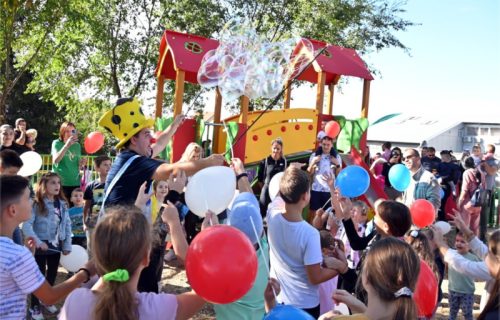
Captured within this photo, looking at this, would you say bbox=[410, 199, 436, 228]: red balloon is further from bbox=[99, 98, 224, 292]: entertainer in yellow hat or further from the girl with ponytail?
the girl with ponytail

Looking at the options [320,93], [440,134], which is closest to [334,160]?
[320,93]

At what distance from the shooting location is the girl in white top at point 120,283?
172 cm

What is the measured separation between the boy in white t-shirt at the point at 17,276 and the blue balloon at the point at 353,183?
367cm

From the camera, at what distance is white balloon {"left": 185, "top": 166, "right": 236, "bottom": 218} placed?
9.20ft

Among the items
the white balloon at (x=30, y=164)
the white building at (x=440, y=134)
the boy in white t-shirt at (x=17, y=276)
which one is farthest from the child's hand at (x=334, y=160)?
the white building at (x=440, y=134)

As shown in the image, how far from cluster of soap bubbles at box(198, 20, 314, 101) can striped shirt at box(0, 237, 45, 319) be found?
8.50ft

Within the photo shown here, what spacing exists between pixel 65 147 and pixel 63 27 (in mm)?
10325

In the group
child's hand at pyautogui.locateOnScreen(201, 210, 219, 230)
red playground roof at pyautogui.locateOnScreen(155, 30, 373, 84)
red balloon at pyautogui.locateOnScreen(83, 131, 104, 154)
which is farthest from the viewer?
red playground roof at pyautogui.locateOnScreen(155, 30, 373, 84)

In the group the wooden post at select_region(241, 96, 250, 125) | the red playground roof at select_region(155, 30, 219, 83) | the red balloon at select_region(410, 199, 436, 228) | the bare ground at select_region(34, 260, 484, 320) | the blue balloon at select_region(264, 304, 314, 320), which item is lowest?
the bare ground at select_region(34, 260, 484, 320)

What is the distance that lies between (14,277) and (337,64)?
30.5 feet

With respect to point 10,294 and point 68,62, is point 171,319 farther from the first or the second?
point 68,62

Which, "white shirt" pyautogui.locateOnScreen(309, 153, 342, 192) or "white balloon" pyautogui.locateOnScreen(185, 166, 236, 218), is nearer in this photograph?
"white balloon" pyautogui.locateOnScreen(185, 166, 236, 218)

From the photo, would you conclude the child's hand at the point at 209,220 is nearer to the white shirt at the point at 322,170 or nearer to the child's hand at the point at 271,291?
the child's hand at the point at 271,291

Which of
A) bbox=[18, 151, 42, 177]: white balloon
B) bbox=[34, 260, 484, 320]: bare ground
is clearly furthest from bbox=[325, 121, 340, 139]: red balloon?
bbox=[18, 151, 42, 177]: white balloon
